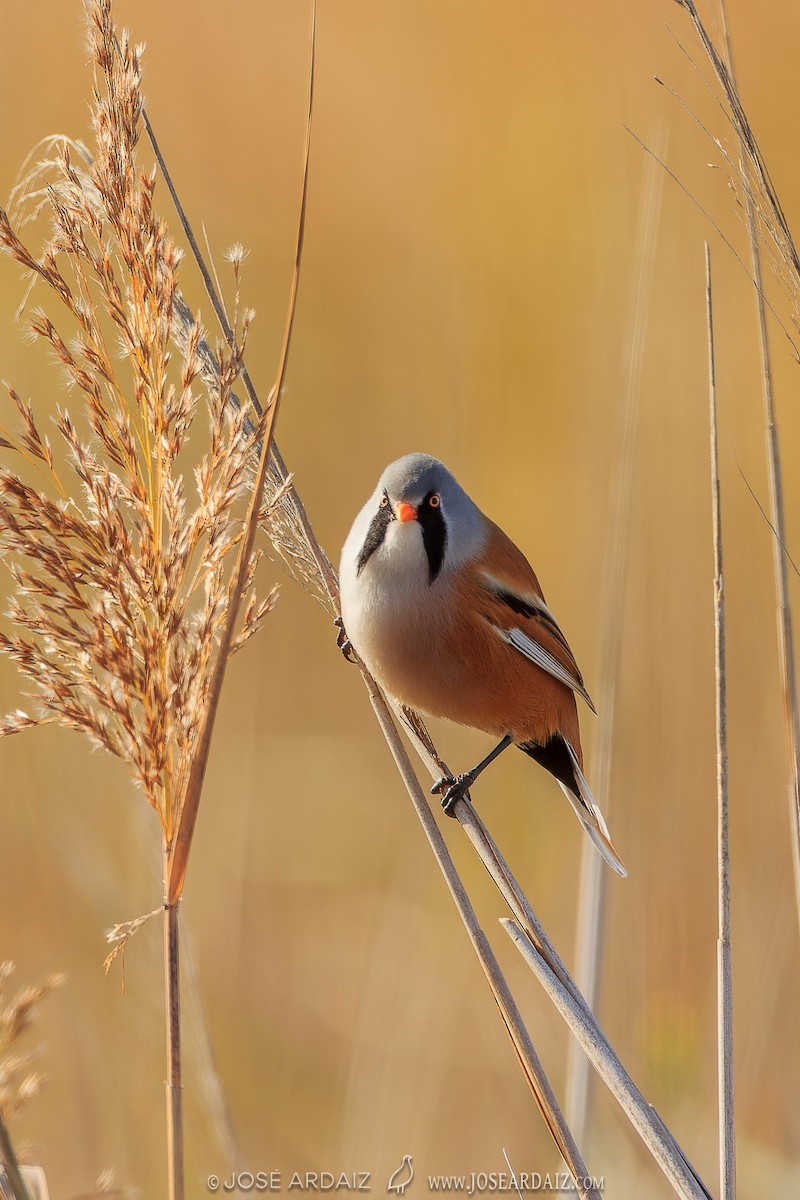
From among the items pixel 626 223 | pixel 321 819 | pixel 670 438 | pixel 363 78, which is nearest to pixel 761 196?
pixel 626 223

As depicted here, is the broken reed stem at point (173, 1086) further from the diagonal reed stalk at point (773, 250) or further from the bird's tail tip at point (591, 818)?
the bird's tail tip at point (591, 818)

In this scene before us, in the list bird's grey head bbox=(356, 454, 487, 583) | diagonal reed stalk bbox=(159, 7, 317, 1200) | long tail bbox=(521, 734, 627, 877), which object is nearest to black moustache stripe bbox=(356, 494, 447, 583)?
bird's grey head bbox=(356, 454, 487, 583)

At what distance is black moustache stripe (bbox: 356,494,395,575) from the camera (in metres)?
2.30

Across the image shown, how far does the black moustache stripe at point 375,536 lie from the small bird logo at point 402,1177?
1.29 meters

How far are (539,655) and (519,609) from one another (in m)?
0.12

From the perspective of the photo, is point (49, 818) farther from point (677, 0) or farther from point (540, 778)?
point (677, 0)

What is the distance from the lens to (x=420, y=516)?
89.7 inches

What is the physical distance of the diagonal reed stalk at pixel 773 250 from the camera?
1.42 meters

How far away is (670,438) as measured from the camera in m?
3.43

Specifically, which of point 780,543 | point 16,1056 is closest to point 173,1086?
point 16,1056

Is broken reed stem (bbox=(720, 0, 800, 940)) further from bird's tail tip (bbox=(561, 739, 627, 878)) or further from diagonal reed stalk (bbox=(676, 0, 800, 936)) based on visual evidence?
bird's tail tip (bbox=(561, 739, 627, 878))

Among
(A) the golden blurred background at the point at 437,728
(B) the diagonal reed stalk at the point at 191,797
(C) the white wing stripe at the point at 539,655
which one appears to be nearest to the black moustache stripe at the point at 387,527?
(C) the white wing stripe at the point at 539,655

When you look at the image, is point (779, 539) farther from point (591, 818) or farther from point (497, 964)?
point (591, 818)

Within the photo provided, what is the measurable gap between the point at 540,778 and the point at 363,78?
281 centimetres
